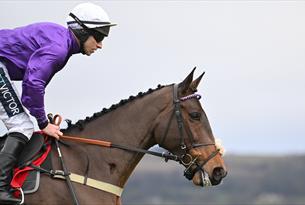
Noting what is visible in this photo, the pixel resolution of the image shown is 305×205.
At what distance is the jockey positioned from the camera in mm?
11359

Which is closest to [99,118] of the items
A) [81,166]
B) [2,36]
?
[81,166]

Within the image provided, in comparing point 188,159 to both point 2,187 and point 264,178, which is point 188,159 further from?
point 264,178

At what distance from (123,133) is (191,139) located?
0.83m

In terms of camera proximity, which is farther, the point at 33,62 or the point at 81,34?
the point at 81,34

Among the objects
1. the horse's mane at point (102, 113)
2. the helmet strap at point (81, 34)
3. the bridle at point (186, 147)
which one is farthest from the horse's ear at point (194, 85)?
the helmet strap at point (81, 34)

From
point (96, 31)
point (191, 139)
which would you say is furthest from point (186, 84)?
point (96, 31)

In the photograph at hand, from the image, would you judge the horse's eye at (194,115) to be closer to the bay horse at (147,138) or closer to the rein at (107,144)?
the bay horse at (147,138)

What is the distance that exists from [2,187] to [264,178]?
4736cm

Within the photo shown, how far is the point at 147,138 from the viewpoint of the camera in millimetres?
12000

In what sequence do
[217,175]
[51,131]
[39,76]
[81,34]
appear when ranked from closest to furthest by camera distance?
1. [39,76]
2. [51,131]
3. [217,175]
4. [81,34]

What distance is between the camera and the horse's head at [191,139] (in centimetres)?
1185

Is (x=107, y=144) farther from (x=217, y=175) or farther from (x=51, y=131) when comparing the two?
(x=217, y=175)

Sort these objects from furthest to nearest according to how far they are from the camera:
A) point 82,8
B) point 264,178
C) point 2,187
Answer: point 264,178 → point 82,8 → point 2,187

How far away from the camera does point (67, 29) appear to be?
11922 millimetres
